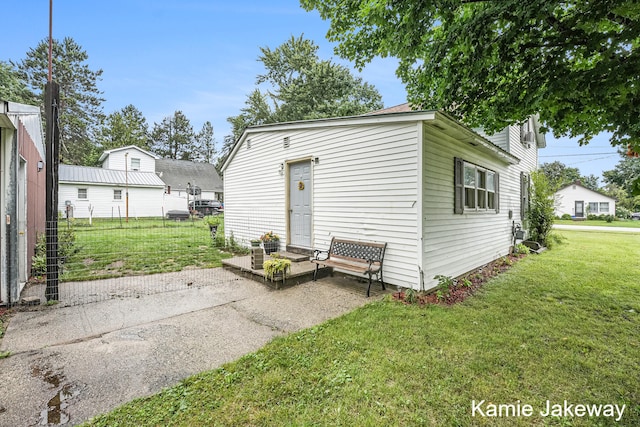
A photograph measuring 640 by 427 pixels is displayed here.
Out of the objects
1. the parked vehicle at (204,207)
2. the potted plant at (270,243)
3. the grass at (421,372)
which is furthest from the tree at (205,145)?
the grass at (421,372)

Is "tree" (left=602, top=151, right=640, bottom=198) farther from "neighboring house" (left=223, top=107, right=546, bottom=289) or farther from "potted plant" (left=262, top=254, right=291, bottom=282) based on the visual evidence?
"potted plant" (left=262, top=254, right=291, bottom=282)

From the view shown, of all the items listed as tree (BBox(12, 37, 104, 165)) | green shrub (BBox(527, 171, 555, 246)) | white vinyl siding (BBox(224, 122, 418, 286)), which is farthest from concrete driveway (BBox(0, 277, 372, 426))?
tree (BBox(12, 37, 104, 165))

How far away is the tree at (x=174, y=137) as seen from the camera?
41594 millimetres

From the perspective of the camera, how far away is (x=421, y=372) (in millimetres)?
2670

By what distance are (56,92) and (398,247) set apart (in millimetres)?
6025

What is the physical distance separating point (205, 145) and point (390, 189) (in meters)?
44.3

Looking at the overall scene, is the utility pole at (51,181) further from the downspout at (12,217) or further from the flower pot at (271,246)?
the flower pot at (271,246)

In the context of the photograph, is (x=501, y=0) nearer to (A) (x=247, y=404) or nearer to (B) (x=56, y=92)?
(A) (x=247, y=404)

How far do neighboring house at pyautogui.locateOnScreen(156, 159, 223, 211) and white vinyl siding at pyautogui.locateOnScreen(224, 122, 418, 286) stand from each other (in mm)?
19318

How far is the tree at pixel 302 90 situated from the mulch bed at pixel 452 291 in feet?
52.5

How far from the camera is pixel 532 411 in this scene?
2.25 meters

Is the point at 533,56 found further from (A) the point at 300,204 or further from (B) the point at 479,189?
(A) the point at 300,204

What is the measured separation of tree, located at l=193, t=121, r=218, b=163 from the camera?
43406 millimetres

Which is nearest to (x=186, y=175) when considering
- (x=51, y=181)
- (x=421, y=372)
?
(x=51, y=181)
